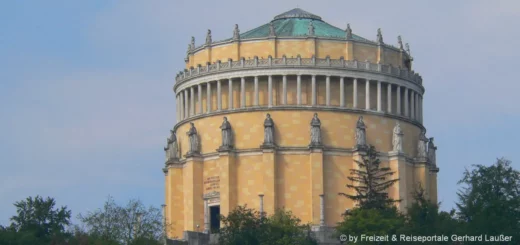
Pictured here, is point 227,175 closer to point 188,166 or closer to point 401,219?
point 188,166

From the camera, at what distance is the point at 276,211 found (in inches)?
4104

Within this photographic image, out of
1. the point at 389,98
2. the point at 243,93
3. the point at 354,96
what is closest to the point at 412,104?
the point at 389,98

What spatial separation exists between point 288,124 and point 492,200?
15.5 meters

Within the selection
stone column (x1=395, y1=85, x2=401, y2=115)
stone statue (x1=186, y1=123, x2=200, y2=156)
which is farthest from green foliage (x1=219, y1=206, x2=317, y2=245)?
stone column (x1=395, y1=85, x2=401, y2=115)

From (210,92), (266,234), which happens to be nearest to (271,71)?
(210,92)

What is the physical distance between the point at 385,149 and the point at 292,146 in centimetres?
613

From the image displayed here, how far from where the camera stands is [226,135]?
10794 centimetres

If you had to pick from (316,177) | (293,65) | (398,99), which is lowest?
(316,177)

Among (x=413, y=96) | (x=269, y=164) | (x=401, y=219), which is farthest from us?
(x=413, y=96)

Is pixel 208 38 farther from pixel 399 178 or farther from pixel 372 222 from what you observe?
pixel 372 222

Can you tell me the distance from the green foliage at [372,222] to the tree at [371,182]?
2.26 m

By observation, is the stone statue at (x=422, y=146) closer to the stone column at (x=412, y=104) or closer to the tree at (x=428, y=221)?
the stone column at (x=412, y=104)

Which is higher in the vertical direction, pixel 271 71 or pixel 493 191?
pixel 271 71

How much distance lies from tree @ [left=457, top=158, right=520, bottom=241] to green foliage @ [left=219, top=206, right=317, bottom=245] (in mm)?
9070
